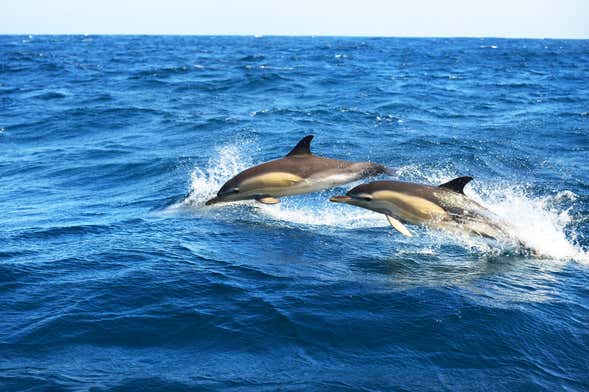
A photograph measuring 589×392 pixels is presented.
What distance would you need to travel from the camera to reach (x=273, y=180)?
7.86m

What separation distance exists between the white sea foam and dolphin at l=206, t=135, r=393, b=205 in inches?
48.2

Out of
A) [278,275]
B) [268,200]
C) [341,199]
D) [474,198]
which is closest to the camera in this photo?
[278,275]

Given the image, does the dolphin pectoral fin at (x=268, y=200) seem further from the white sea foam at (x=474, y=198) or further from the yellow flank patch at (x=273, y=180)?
the white sea foam at (x=474, y=198)

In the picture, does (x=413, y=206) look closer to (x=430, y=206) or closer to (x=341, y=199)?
(x=430, y=206)

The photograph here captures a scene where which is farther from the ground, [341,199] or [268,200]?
[341,199]

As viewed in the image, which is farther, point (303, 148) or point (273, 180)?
point (303, 148)

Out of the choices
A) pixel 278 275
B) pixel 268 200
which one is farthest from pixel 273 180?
pixel 278 275

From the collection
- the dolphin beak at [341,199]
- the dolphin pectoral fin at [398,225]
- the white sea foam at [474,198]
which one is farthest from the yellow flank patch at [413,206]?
the white sea foam at [474,198]

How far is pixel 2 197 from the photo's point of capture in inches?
464

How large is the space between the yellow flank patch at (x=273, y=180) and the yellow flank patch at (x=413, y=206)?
1.12 meters

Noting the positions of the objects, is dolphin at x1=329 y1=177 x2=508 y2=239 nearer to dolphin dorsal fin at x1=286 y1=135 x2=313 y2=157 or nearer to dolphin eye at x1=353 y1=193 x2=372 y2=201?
dolphin eye at x1=353 y1=193 x2=372 y2=201

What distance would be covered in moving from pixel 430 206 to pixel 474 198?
3.71 m

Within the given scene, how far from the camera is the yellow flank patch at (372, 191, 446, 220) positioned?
285 inches

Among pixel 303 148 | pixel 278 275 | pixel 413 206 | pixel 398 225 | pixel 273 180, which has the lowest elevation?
pixel 278 275
